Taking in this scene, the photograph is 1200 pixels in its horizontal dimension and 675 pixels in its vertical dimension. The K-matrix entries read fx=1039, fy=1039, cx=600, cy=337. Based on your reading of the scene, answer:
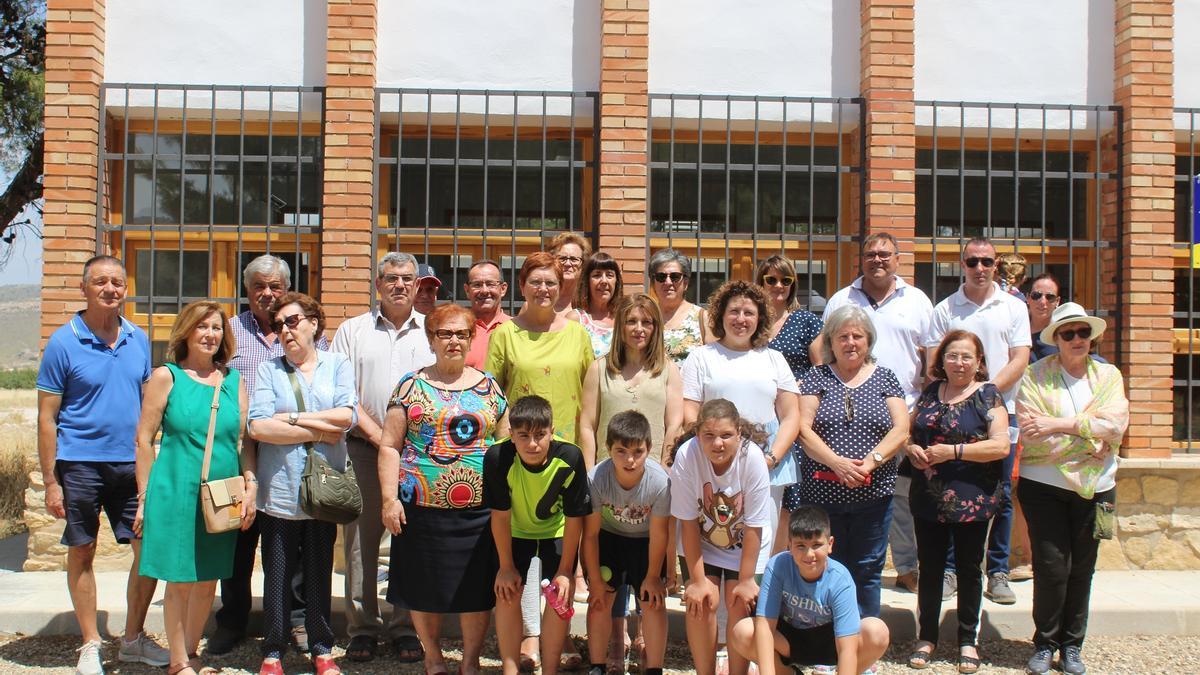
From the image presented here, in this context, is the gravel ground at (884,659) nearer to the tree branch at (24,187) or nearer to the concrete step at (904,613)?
the concrete step at (904,613)

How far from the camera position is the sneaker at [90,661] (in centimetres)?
489

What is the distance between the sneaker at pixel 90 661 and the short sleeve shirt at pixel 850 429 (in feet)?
11.3

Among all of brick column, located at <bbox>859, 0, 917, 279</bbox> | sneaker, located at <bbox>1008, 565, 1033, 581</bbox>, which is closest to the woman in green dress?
brick column, located at <bbox>859, 0, 917, 279</bbox>

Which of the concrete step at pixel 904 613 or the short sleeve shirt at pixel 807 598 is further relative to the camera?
the concrete step at pixel 904 613

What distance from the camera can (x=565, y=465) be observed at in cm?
450

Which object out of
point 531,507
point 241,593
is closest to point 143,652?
point 241,593

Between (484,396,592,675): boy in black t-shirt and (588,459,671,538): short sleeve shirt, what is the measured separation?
107 mm

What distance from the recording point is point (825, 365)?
17.0 feet

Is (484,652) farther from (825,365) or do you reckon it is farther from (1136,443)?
(1136,443)

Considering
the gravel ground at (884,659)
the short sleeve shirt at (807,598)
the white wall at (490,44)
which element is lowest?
the gravel ground at (884,659)

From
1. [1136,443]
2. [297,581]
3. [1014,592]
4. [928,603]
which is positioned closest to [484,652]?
[297,581]

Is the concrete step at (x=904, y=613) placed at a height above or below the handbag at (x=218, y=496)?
below

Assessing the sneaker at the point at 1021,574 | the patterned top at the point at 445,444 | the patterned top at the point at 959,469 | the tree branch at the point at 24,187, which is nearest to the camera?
the patterned top at the point at 445,444

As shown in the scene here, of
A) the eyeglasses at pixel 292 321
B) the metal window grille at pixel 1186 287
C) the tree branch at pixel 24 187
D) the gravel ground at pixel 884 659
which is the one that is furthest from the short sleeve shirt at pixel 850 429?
the tree branch at pixel 24 187
